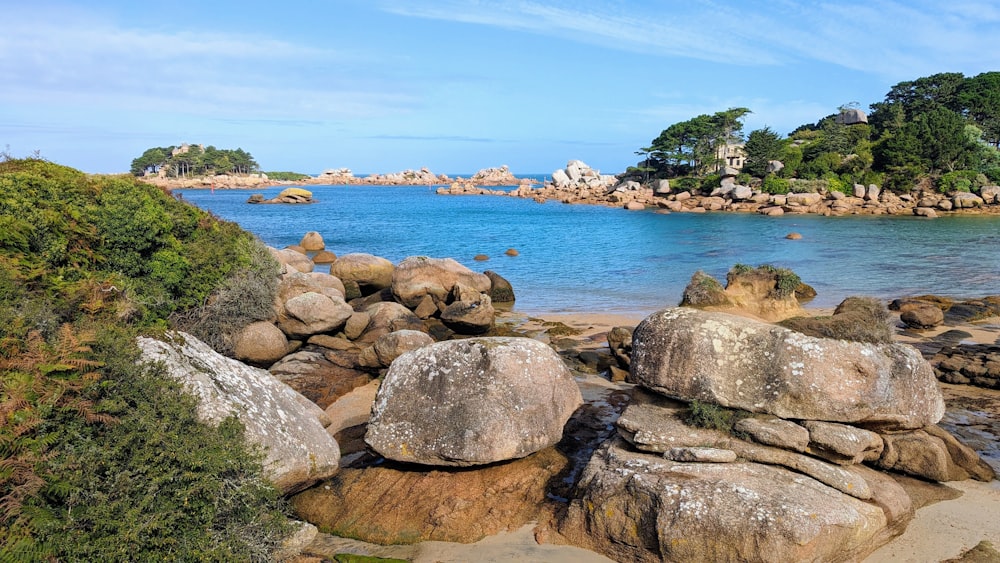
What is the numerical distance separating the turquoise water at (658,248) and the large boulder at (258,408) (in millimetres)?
15512

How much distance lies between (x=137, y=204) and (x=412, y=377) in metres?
8.62

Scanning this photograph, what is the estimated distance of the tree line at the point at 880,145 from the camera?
72.4 metres

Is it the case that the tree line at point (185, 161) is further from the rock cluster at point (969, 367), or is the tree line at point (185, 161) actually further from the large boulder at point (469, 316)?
the rock cluster at point (969, 367)

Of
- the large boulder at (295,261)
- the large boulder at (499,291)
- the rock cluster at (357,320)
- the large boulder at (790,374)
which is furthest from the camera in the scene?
the large boulder at (295,261)

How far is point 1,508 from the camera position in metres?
5.81

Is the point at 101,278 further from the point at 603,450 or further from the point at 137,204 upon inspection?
the point at 603,450

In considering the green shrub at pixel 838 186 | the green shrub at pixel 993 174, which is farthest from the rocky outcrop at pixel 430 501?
the green shrub at pixel 993 174

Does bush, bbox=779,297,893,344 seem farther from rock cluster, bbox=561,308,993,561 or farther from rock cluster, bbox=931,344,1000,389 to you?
rock cluster, bbox=931,344,1000,389

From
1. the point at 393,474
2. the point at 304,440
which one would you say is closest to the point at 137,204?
the point at 304,440

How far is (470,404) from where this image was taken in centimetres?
1000

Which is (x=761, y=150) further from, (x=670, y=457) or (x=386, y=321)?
(x=670, y=457)

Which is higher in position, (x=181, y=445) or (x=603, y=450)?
(x=181, y=445)

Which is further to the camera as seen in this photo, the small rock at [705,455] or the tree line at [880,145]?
the tree line at [880,145]

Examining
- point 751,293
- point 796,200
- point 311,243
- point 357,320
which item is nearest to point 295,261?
point 357,320
